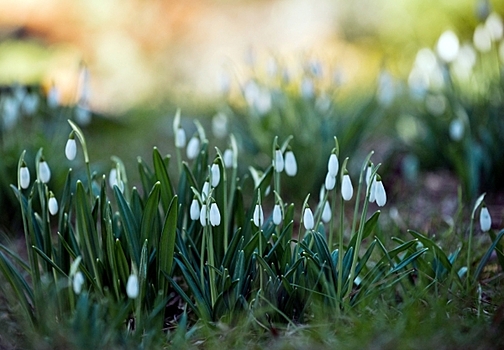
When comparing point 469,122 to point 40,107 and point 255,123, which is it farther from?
point 40,107

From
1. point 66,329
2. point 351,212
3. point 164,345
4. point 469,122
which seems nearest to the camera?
point 66,329

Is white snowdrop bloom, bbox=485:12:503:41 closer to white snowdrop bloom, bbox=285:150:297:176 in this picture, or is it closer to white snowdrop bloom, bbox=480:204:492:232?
white snowdrop bloom, bbox=480:204:492:232

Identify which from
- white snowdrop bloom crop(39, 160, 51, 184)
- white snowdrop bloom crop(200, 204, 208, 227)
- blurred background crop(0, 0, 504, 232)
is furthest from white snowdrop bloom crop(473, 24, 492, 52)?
white snowdrop bloom crop(39, 160, 51, 184)

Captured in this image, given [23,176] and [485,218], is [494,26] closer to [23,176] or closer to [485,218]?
[485,218]

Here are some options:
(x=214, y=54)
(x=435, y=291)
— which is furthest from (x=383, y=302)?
(x=214, y=54)

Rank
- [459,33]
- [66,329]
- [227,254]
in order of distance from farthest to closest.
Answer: [459,33] < [227,254] < [66,329]

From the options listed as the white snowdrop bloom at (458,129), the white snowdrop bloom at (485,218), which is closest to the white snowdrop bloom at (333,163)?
the white snowdrop bloom at (485,218)

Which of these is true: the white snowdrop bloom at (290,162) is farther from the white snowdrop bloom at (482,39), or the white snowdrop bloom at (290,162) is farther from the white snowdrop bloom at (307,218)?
the white snowdrop bloom at (482,39)

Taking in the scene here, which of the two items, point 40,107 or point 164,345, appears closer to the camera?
point 164,345
